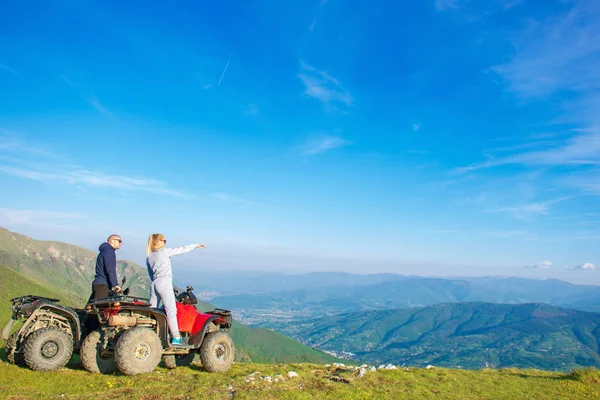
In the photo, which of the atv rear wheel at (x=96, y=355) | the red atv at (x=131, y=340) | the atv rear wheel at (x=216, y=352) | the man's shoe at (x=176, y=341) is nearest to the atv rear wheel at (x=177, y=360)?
the atv rear wheel at (x=216, y=352)

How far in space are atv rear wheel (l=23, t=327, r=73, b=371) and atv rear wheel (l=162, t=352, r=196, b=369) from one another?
3070mm

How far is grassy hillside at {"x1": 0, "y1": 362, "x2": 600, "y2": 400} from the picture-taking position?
7.93 metres

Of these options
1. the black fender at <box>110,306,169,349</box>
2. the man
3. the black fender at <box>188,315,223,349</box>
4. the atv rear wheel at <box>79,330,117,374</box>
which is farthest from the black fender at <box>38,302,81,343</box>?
the black fender at <box>188,315,223,349</box>

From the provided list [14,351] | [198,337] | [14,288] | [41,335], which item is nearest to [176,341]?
[198,337]

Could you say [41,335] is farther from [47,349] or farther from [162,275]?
[162,275]

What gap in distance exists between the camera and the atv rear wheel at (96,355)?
9734 mm

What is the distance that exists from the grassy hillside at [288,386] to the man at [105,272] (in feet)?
7.13

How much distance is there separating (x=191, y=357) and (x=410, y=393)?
7.24 m

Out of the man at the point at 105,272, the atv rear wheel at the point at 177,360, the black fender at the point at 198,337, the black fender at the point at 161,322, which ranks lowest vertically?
the atv rear wheel at the point at 177,360

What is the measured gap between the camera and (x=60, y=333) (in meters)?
9.68

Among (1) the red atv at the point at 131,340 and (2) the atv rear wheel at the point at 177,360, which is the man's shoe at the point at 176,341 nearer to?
(1) the red atv at the point at 131,340

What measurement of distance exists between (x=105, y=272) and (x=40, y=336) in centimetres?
231

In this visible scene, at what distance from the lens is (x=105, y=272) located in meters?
11.2

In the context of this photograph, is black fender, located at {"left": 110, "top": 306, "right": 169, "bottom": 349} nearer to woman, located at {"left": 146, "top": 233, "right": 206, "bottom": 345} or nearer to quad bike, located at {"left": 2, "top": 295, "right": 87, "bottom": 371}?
woman, located at {"left": 146, "top": 233, "right": 206, "bottom": 345}
